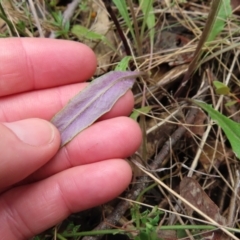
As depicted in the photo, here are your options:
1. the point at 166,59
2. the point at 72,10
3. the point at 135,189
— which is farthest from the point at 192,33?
the point at 135,189

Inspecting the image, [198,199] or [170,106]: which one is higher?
[170,106]

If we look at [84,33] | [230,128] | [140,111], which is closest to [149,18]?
[84,33]

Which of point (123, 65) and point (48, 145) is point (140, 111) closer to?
point (123, 65)

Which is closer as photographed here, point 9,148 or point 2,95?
point 9,148

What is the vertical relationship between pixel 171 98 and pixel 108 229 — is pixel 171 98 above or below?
above

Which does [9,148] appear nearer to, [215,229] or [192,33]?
[215,229]
